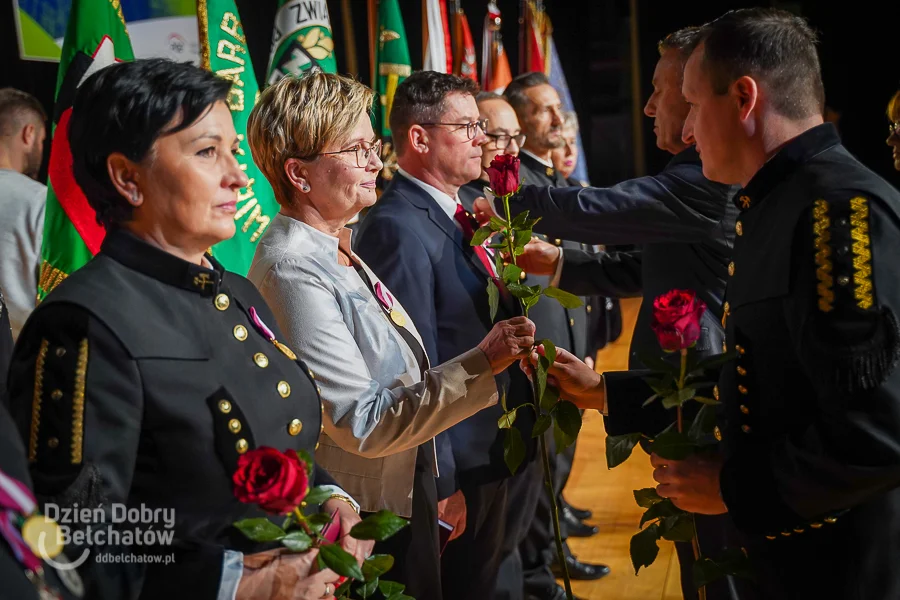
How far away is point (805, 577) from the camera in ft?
4.80

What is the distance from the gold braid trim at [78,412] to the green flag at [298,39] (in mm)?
2648

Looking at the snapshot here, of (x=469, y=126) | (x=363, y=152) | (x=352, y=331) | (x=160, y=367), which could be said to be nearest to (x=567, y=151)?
(x=469, y=126)

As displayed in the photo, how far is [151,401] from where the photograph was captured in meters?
1.19

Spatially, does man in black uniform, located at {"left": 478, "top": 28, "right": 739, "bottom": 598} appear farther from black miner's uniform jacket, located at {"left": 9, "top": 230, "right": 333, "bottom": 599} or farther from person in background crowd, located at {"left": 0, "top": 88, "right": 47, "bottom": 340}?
person in background crowd, located at {"left": 0, "top": 88, "right": 47, "bottom": 340}

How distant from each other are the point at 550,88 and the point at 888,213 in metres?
3.20

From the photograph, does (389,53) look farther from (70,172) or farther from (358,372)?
(358,372)

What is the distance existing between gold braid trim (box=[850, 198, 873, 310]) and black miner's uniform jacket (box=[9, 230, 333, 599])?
32.9 inches

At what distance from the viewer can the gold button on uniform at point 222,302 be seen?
1.34 m

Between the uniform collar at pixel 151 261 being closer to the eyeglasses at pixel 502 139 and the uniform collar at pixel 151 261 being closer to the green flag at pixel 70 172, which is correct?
the green flag at pixel 70 172

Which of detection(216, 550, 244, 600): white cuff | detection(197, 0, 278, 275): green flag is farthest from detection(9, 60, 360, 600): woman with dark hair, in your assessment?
detection(197, 0, 278, 275): green flag

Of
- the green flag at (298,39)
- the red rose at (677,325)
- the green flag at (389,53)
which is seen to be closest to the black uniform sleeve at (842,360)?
the red rose at (677,325)

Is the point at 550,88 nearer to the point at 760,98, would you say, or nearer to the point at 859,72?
the point at 760,98

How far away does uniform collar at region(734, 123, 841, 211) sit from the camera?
4.88ft

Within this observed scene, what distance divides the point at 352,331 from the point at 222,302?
19.5 inches
